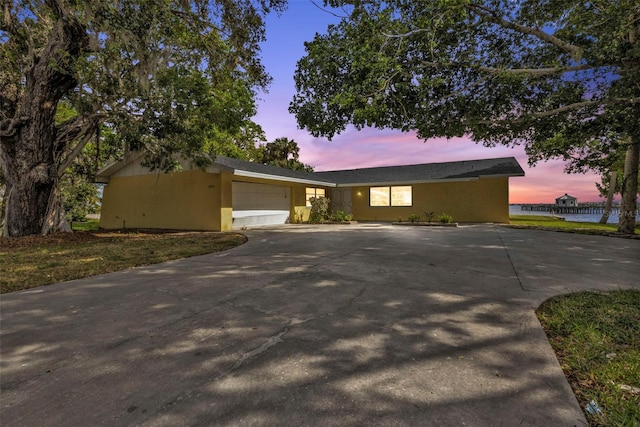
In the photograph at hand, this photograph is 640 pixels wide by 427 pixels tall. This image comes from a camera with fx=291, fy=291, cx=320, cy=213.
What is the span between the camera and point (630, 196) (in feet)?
37.3

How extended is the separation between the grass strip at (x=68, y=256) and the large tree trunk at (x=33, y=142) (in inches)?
52.1

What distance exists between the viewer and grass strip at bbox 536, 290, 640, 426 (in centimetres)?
169

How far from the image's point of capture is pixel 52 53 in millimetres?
9039

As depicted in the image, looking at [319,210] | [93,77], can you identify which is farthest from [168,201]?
[319,210]

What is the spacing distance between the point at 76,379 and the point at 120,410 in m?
0.61

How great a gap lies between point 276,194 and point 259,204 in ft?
4.64

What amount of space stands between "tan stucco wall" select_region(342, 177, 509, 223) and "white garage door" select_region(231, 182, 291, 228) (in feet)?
18.9

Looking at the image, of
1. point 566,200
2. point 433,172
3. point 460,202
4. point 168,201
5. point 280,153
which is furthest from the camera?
point 566,200

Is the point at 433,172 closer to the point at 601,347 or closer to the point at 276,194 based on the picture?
the point at 276,194

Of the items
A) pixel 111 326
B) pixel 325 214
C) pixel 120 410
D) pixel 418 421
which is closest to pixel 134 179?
pixel 325 214

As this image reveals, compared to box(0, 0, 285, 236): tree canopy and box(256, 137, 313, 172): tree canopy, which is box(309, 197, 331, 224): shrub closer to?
box(0, 0, 285, 236): tree canopy

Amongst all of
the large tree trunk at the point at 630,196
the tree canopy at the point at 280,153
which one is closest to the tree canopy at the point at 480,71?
the large tree trunk at the point at 630,196

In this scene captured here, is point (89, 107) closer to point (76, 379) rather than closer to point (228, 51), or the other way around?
point (228, 51)

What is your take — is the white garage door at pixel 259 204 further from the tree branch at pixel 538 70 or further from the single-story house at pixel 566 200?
the single-story house at pixel 566 200
